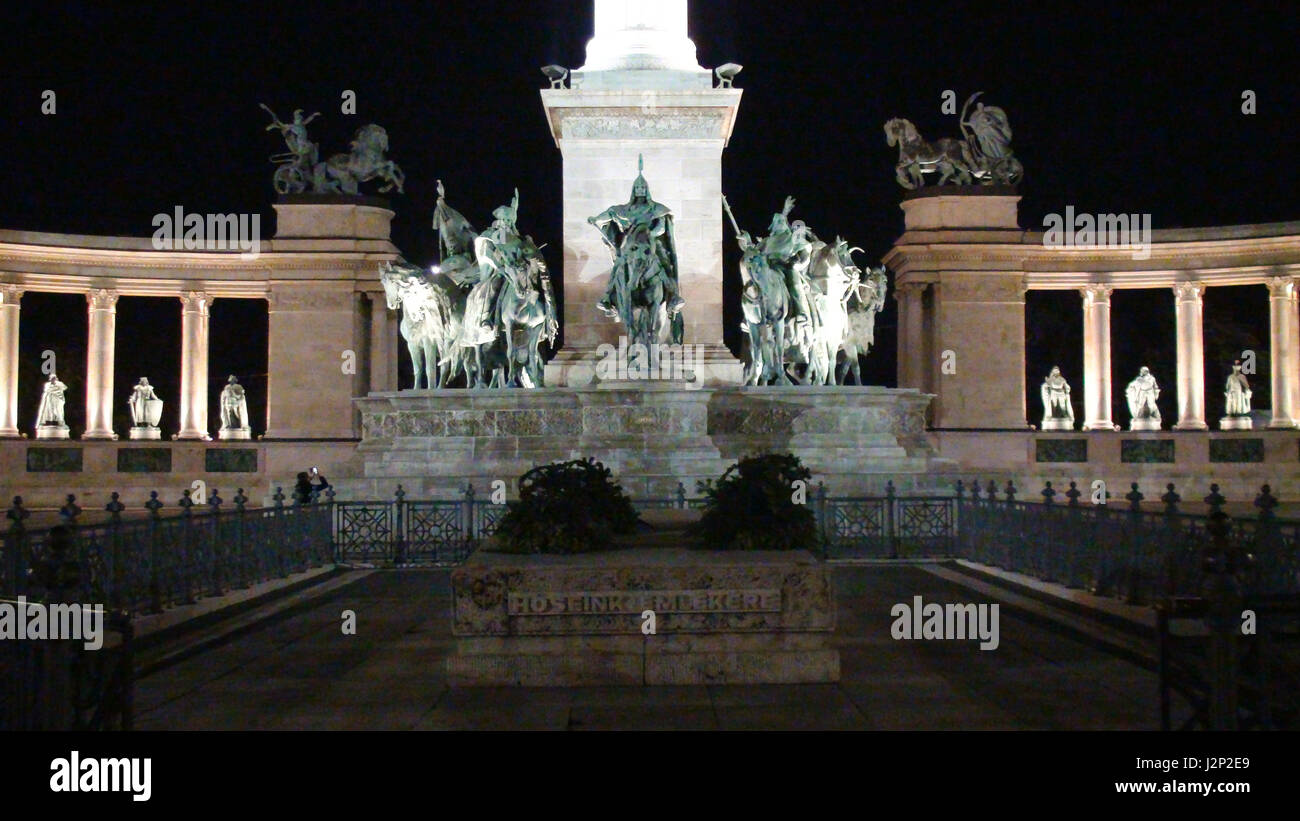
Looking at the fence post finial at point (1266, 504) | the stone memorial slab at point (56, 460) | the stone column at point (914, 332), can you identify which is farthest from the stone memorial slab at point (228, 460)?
the fence post finial at point (1266, 504)

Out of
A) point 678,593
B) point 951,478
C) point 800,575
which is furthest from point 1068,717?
point 951,478

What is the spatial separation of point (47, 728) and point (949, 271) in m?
57.9

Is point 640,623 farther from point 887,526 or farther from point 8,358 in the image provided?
point 8,358

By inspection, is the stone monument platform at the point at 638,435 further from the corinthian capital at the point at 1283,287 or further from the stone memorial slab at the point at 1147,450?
the corinthian capital at the point at 1283,287

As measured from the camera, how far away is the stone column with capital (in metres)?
34.8

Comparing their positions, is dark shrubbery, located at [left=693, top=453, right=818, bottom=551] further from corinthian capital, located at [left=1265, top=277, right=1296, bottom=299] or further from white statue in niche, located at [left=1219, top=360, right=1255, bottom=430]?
white statue in niche, located at [left=1219, top=360, right=1255, bottom=430]

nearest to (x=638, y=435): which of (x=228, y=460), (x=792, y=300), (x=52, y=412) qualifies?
(x=792, y=300)

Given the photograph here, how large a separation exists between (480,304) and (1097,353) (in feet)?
123

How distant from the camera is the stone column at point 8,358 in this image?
59.1m

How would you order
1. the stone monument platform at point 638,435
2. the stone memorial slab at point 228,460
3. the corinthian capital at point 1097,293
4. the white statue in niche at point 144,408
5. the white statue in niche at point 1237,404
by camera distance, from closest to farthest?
the stone monument platform at point 638,435, the stone memorial slab at point 228,460, the white statue in niche at point 1237,404, the corinthian capital at point 1097,293, the white statue in niche at point 144,408

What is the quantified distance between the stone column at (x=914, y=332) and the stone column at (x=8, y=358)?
38.3m

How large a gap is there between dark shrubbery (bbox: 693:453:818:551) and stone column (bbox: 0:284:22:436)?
52.6 metres

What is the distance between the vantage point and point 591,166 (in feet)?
116

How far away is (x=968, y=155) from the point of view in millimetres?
65500
